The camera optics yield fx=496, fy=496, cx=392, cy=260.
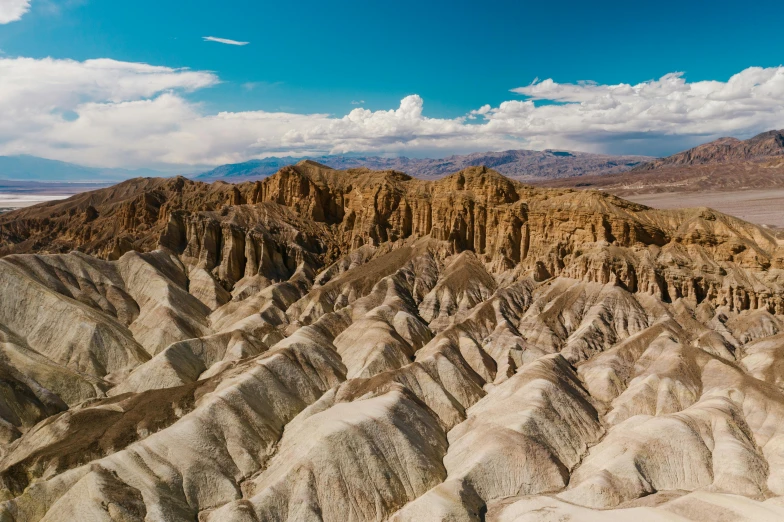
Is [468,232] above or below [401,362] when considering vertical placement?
above

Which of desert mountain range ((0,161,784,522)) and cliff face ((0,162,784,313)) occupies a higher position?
cliff face ((0,162,784,313))

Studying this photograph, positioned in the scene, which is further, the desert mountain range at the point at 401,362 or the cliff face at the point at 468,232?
the cliff face at the point at 468,232

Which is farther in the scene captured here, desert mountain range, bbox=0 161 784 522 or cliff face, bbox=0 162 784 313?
cliff face, bbox=0 162 784 313

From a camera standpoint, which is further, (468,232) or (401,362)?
(468,232)
